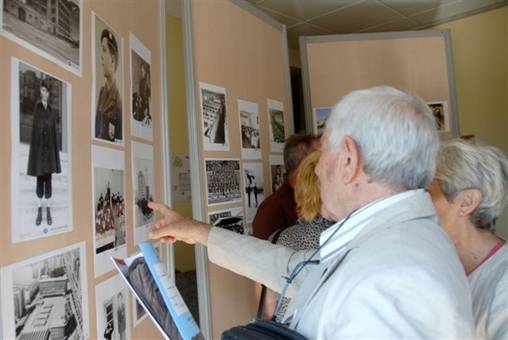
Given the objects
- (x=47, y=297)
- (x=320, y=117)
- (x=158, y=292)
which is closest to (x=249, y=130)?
(x=320, y=117)

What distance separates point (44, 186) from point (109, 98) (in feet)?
1.30

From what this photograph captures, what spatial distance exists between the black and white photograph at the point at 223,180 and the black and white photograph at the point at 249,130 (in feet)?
0.43

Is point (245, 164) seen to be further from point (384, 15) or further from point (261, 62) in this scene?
point (384, 15)

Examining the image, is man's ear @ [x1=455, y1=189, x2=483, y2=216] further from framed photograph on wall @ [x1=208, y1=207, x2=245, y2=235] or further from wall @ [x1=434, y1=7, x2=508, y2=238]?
wall @ [x1=434, y1=7, x2=508, y2=238]

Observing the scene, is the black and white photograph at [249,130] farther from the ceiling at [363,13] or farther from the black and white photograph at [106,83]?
the ceiling at [363,13]

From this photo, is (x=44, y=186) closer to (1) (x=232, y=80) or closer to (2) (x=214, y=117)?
(2) (x=214, y=117)

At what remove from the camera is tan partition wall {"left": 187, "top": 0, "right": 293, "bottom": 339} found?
1.81 m

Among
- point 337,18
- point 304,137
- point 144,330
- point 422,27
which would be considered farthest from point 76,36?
point 422,27

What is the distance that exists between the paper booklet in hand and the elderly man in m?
0.25

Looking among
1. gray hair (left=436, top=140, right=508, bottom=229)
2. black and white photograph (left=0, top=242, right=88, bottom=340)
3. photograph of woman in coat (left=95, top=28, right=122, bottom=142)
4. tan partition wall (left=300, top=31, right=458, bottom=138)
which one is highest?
tan partition wall (left=300, top=31, right=458, bottom=138)

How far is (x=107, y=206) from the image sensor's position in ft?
3.76

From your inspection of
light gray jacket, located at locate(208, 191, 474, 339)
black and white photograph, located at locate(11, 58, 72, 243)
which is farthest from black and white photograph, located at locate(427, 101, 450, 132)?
black and white photograph, located at locate(11, 58, 72, 243)

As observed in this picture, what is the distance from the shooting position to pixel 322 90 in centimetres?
292

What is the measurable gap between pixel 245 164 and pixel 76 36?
1.20 meters
